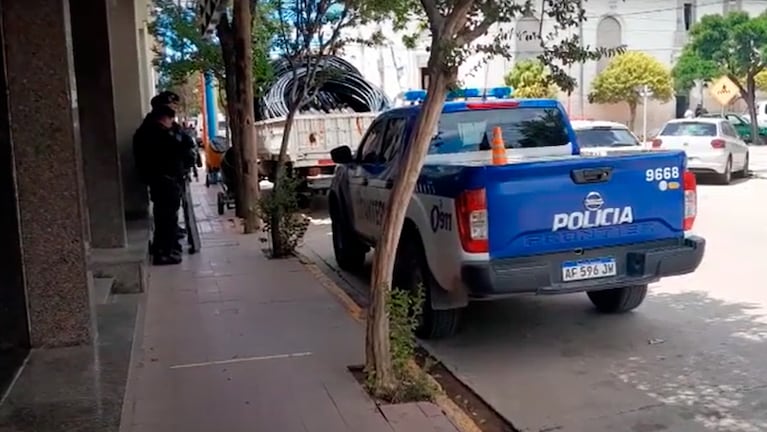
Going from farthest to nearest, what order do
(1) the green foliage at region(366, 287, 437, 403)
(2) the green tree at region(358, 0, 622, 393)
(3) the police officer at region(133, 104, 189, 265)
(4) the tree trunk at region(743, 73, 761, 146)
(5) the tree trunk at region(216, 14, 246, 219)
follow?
(4) the tree trunk at region(743, 73, 761, 146) → (5) the tree trunk at region(216, 14, 246, 219) → (3) the police officer at region(133, 104, 189, 265) → (1) the green foliage at region(366, 287, 437, 403) → (2) the green tree at region(358, 0, 622, 393)

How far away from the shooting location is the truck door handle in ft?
20.2

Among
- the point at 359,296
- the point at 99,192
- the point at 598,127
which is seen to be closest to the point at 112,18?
the point at 99,192

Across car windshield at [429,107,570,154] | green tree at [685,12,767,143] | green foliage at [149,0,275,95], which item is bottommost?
car windshield at [429,107,570,154]

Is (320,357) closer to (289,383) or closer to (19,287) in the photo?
(289,383)

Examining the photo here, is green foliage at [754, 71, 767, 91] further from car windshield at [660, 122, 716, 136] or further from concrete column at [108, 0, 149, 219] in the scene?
concrete column at [108, 0, 149, 219]

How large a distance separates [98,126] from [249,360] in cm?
376

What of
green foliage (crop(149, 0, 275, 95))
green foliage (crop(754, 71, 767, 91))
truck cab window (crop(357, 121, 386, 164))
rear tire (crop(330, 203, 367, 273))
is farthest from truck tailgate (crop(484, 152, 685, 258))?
green foliage (crop(754, 71, 767, 91))

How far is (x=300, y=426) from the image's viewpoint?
184 inches

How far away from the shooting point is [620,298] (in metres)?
7.57

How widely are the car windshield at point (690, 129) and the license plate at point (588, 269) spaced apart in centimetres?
1470

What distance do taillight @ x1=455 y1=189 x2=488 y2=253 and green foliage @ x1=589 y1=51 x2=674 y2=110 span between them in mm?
39332

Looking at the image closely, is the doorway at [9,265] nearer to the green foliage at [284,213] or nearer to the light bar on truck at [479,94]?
the light bar on truck at [479,94]

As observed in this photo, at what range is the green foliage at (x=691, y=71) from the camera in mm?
39000

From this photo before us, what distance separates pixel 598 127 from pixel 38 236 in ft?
43.4
